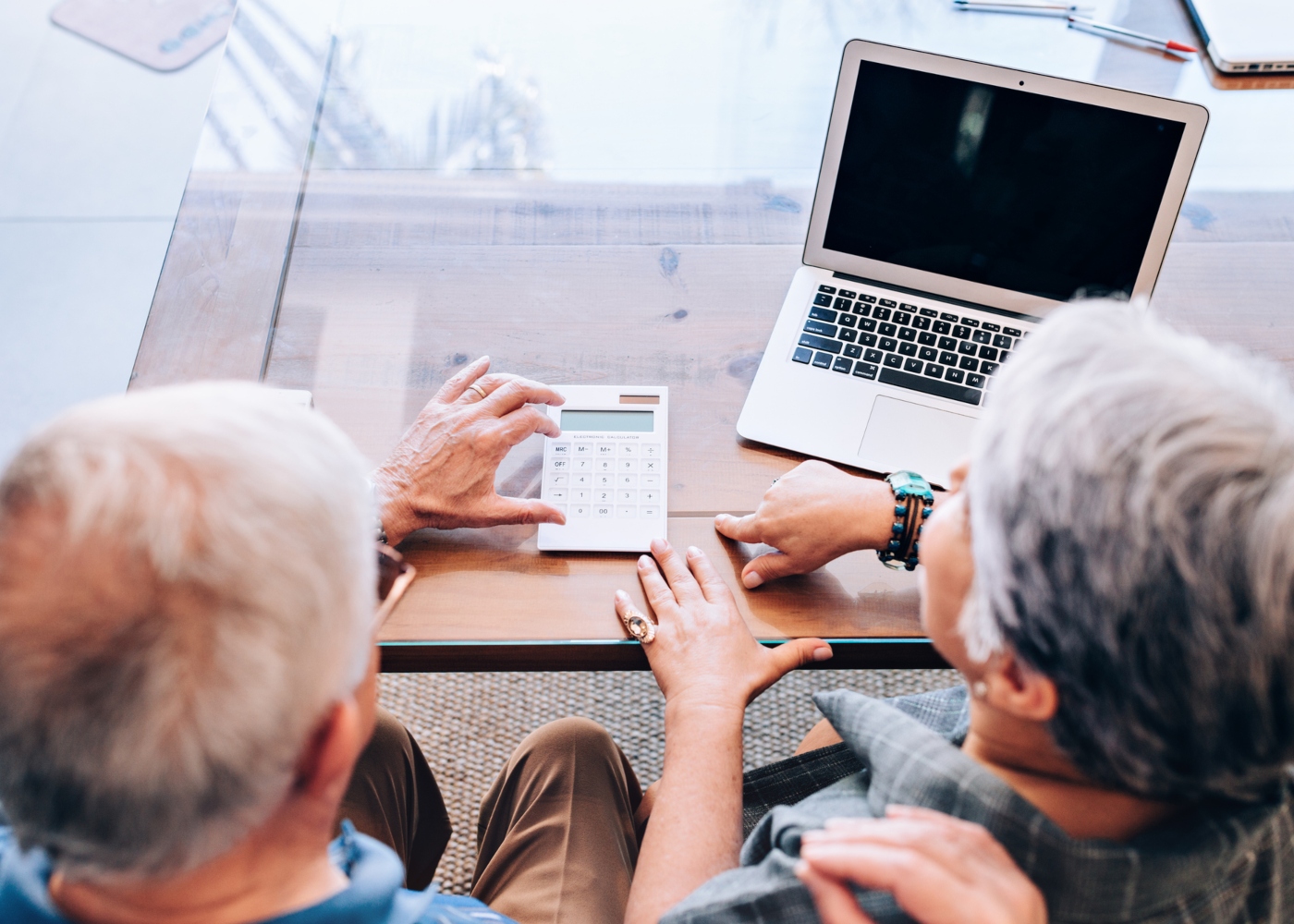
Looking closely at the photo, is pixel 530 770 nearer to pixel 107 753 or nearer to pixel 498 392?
pixel 498 392

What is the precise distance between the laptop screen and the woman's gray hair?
19.0 inches

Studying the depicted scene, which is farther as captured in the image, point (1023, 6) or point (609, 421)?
point (1023, 6)

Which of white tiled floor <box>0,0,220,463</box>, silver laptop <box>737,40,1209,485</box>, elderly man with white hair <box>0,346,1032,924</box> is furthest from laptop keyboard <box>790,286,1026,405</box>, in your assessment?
white tiled floor <box>0,0,220,463</box>

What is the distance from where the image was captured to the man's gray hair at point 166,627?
471mm

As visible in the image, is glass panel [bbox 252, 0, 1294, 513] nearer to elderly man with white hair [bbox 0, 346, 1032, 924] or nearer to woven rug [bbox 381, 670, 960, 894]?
elderly man with white hair [bbox 0, 346, 1032, 924]

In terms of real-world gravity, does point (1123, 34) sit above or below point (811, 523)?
above

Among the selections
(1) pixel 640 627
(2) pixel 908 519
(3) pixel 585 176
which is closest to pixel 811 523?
(2) pixel 908 519

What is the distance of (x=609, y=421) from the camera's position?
3.51 feet

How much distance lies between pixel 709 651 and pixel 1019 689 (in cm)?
36

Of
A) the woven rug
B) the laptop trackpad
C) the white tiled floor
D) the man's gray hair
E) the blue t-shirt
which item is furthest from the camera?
the white tiled floor

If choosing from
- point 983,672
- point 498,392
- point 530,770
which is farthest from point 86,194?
point 983,672

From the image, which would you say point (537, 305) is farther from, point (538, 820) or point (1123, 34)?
point (1123, 34)

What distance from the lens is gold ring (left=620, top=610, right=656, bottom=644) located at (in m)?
0.94

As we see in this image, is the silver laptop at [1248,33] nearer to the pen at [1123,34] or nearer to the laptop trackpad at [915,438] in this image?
the pen at [1123,34]
